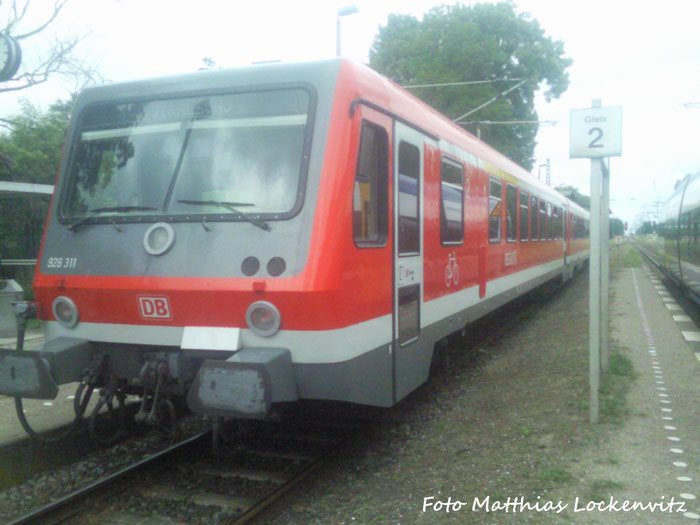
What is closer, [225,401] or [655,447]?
[225,401]

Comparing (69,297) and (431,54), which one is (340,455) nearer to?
(69,297)

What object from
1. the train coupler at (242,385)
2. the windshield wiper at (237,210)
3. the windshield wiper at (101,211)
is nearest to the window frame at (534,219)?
the windshield wiper at (237,210)

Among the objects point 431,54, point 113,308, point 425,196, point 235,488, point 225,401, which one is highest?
point 431,54

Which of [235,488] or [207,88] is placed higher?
[207,88]

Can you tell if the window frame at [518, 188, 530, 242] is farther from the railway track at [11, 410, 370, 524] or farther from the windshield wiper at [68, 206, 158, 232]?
the windshield wiper at [68, 206, 158, 232]

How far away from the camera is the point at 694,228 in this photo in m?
13.0

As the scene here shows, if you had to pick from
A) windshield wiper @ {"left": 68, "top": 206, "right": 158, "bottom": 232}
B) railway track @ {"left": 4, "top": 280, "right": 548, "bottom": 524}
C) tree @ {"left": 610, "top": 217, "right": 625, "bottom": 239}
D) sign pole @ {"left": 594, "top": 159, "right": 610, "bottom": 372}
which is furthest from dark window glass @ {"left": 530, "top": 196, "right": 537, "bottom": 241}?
tree @ {"left": 610, "top": 217, "right": 625, "bottom": 239}

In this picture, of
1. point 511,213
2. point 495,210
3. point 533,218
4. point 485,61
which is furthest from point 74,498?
point 485,61

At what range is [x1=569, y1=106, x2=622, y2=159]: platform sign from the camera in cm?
573

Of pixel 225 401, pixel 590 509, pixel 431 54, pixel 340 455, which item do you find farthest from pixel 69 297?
pixel 431 54

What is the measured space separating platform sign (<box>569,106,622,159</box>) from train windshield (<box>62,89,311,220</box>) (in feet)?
8.16

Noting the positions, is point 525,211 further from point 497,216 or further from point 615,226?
point 615,226

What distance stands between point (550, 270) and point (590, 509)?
11532mm

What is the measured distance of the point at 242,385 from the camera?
158 inches
